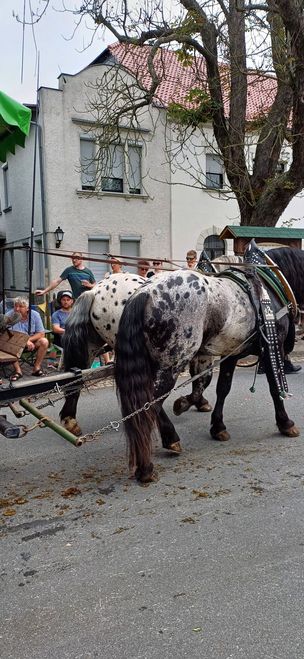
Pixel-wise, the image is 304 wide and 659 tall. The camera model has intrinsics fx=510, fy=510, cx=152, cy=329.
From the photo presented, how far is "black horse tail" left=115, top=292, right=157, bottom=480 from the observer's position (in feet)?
11.4

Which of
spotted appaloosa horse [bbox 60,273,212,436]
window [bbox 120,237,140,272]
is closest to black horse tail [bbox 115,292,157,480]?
spotted appaloosa horse [bbox 60,273,212,436]

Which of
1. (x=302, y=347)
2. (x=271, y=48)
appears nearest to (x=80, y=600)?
(x=302, y=347)

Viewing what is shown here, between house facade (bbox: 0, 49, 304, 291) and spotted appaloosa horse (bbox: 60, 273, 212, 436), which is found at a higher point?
house facade (bbox: 0, 49, 304, 291)

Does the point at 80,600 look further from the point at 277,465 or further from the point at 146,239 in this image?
the point at 146,239

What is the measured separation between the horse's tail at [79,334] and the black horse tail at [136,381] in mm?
994

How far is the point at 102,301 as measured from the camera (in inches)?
175

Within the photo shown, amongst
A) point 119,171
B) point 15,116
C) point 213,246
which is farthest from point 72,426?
point 213,246

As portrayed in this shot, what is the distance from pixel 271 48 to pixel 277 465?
8012 millimetres

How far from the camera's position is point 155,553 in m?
2.67

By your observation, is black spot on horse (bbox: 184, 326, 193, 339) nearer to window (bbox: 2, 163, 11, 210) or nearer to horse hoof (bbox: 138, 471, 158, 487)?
horse hoof (bbox: 138, 471, 158, 487)

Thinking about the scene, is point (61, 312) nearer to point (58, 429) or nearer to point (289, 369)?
point (289, 369)

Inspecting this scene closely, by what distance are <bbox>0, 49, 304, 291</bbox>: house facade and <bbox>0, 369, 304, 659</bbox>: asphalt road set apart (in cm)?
981

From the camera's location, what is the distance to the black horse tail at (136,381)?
3.47m

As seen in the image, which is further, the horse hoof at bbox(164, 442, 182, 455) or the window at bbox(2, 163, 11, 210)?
the window at bbox(2, 163, 11, 210)
